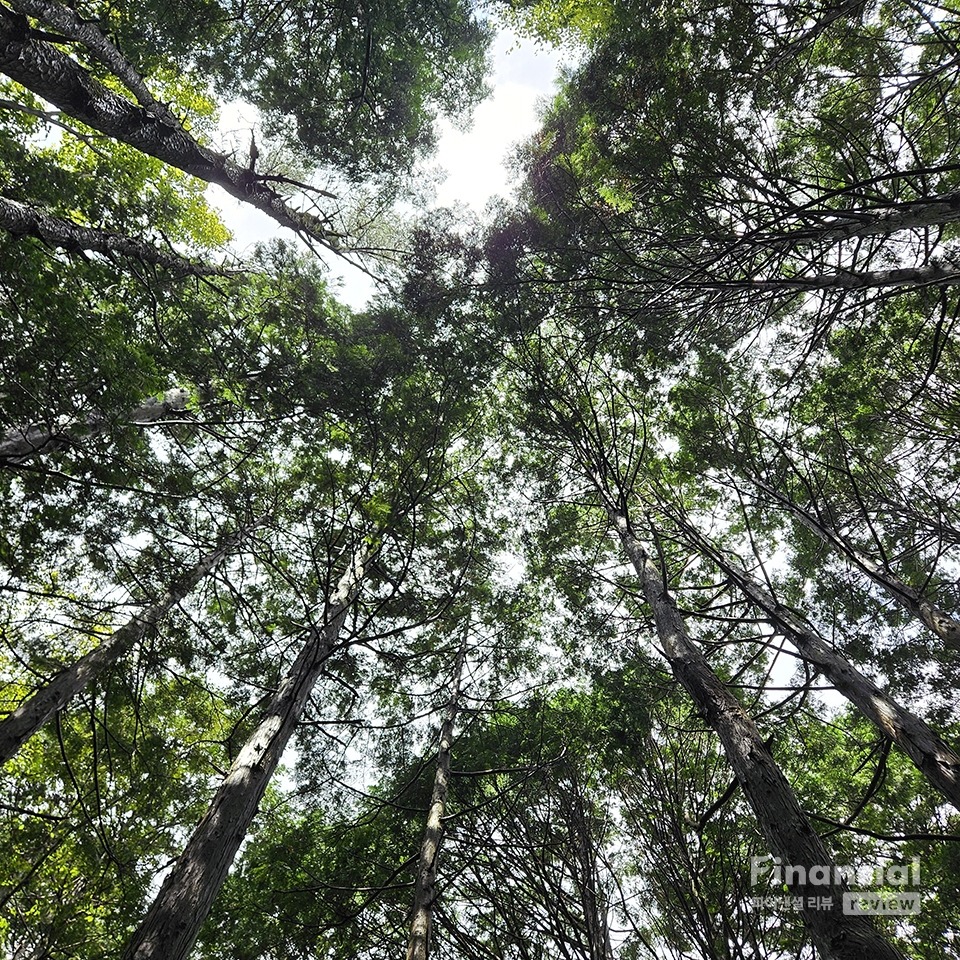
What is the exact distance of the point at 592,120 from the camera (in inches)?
270

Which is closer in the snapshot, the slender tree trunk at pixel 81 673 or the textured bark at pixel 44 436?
the textured bark at pixel 44 436

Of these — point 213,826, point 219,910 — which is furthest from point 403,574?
point 219,910

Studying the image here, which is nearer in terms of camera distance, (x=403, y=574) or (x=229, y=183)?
(x=403, y=574)

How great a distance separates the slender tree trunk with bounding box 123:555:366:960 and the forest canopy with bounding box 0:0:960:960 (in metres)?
0.09

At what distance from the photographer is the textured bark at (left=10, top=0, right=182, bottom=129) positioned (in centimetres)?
421

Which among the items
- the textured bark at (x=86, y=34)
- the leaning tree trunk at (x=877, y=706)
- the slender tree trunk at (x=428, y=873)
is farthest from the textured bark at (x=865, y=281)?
the textured bark at (x=86, y=34)

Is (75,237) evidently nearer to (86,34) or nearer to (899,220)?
(86,34)

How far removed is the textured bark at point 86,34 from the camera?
4.21m

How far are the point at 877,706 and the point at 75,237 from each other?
972 cm

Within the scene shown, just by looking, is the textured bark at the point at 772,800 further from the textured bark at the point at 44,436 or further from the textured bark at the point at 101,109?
the textured bark at the point at 101,109

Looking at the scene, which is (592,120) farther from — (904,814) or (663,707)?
(904,814)

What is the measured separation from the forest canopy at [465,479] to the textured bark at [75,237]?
59 mm

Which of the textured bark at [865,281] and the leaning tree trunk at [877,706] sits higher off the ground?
the textured bark at [865,281]

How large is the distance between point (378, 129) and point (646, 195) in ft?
17.9
